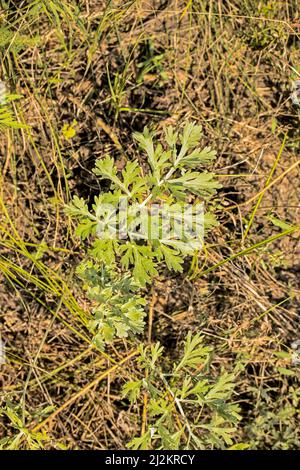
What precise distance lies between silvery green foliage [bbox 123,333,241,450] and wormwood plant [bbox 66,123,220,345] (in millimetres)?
229

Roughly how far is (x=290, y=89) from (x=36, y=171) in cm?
135

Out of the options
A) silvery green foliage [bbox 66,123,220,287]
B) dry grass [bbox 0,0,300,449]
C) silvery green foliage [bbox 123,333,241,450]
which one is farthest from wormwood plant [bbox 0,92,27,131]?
silvery green foliage [bbox 123,333,241,450]

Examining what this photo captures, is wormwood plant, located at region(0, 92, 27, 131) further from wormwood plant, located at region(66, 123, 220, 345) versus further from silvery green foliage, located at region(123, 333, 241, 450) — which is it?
silvery green foliage, located at region(123, 333, 241, 450)

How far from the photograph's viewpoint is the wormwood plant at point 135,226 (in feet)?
8.92

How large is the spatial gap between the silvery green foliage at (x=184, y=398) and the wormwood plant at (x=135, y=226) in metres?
0.23

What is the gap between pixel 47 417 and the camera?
124 inches

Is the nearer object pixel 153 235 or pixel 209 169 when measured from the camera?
pixel 153 235

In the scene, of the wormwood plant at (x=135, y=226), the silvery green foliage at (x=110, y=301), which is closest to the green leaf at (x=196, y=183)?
the wormwood plant at (x=135, y=226)

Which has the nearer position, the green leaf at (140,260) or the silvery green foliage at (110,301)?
the green leaf at (140,260)

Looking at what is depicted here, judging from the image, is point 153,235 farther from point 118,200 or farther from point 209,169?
point 209,169

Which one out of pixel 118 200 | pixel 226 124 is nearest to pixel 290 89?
pixel 226 124

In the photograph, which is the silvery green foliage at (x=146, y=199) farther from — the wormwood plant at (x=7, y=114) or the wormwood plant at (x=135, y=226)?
the wormwood plant at (x=7, y=114)

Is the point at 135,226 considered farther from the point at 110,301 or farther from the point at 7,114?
the point at 7,114
